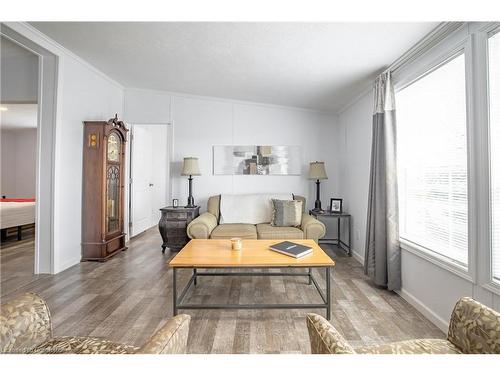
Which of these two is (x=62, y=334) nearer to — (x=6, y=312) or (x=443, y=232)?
(x=6, y=312)

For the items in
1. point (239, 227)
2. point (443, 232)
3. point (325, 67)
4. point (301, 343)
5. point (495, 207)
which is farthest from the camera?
point (239, 227)

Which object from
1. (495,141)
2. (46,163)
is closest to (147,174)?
(46,163)

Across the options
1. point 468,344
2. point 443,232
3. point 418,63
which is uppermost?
point 418,63

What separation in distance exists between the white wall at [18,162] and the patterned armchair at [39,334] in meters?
7.84

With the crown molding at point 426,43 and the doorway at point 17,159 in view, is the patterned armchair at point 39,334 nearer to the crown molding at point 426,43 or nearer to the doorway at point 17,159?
the doorway at point 17,159

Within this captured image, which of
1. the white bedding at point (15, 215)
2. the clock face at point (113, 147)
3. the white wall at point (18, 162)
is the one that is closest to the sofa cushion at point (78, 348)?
the clock face at point (113, 147)

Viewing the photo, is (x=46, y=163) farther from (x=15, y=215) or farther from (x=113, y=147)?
(x=15, y=215)

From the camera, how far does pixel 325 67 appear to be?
274cm

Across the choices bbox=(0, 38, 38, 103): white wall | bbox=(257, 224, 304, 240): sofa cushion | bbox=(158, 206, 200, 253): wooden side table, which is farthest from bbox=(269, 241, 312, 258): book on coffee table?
bbox=(0, 38, 38, 103): white wall

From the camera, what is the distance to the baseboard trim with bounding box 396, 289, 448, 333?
1.85 meters

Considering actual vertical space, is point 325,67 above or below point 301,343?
above

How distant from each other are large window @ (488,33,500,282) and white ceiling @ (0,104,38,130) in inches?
256

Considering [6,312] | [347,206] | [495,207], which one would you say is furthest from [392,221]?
[6,312]
